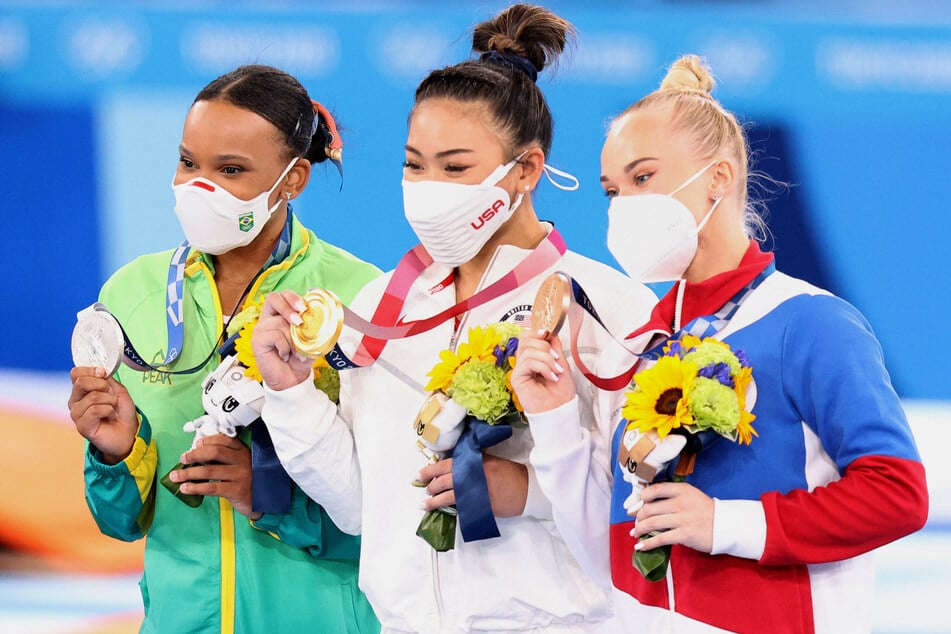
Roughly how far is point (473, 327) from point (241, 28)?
8.51 ft

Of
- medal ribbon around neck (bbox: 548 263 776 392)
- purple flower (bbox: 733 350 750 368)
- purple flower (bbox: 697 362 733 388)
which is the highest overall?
medal ribbon around neck (bbox: 548 263 776 392)

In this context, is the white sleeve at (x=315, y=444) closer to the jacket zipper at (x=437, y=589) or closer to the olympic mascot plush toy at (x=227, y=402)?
the olympic mascot plush toy at (x=227, y=402)

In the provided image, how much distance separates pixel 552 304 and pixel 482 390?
205mm

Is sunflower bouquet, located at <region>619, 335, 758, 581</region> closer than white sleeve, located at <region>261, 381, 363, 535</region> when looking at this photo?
Yes

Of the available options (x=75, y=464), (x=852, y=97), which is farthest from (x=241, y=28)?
(x=852, y=97)

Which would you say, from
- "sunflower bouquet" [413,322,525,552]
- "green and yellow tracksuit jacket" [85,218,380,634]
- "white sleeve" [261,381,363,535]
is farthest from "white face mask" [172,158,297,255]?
"sunflower bouquet" [413,322,525,552]

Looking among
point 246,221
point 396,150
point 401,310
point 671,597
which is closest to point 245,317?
point 246,221

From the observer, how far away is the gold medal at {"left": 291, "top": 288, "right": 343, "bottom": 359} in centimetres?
247

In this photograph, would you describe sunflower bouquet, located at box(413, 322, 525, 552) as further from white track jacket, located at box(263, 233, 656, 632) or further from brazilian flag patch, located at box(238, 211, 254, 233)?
brazilian flag patch, located at box(238, 211, 254, 233)

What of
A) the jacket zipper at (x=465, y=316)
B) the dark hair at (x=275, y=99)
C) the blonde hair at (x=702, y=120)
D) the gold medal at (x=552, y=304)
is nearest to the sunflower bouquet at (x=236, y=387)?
the jacket zipper at (x=465, y=316)

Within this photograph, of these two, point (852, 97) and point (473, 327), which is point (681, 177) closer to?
point (473, 327)

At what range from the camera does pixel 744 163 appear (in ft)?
7.95

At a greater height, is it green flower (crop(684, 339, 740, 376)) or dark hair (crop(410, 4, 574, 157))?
dark hair (crop(410, 4, 574, 157))

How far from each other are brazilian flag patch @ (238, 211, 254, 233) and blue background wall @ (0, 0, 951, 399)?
1.77m
